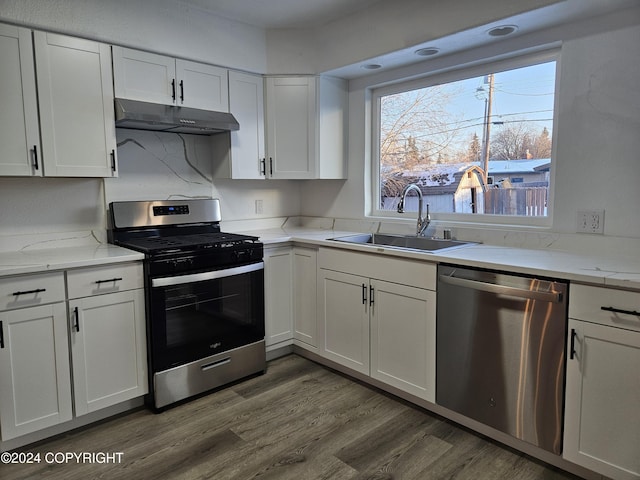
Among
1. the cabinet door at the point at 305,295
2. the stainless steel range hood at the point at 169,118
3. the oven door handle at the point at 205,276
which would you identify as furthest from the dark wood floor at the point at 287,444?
the stainless steel range hood at the point at 169,118

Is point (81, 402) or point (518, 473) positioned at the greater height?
point (81, 402)

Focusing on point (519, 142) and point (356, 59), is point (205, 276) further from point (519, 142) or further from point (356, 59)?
point (519, 142)

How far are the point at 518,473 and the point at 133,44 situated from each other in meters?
3.03

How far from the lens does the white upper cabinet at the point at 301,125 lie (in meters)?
3.24

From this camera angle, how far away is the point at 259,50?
3.16 meters

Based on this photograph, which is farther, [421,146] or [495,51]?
[421,146]

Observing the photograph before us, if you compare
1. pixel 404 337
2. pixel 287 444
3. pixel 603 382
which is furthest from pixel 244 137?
pixel 603 382

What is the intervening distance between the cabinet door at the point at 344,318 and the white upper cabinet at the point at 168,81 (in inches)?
55.6

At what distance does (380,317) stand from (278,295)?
2.78 feet

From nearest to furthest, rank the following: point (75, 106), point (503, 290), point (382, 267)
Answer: point (503, 290), point (75, 106), point (382, 267)

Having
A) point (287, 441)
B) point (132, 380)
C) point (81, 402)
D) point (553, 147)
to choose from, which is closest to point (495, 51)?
point (553, 147)

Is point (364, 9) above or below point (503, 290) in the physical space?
above

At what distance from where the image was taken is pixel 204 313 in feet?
8.50

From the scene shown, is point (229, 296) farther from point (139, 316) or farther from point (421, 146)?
Answer: point (421, 146)
